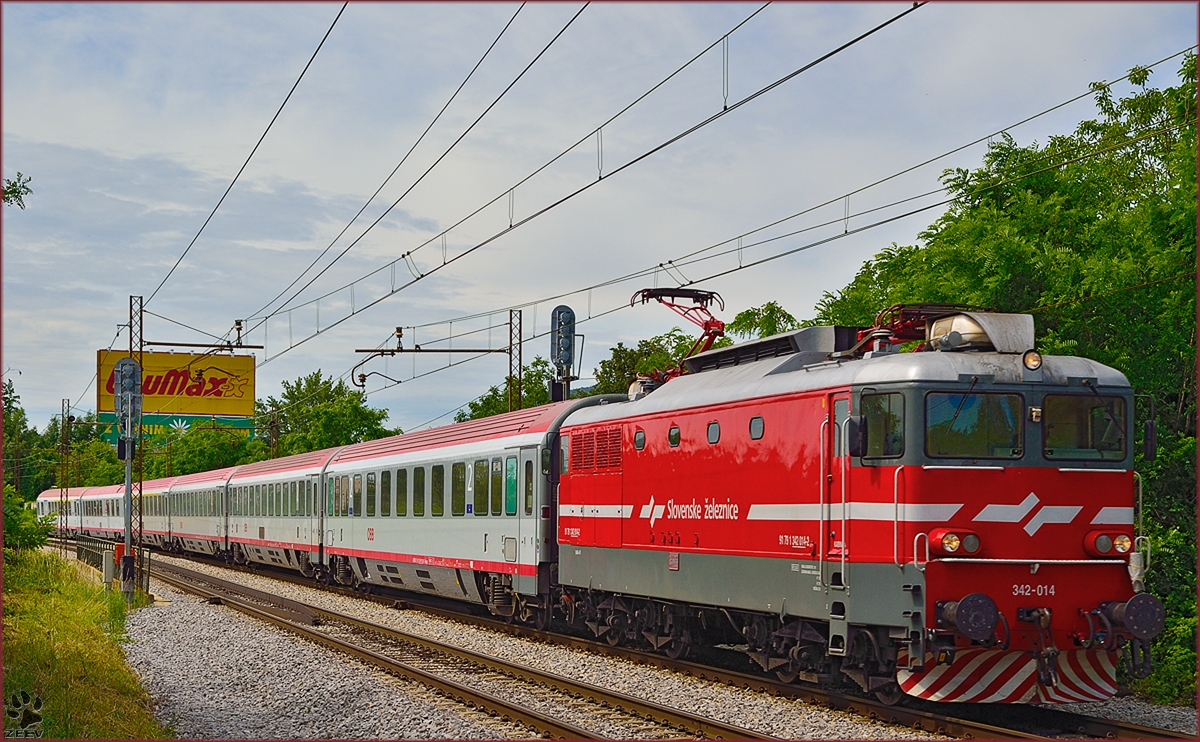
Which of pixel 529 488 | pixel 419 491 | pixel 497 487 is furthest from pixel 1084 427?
pixel 419 491

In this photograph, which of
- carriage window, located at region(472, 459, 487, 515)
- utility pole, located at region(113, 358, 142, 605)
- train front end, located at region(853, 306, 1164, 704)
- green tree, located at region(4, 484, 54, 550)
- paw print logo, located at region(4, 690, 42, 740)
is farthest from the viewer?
utility pole, located at region(113, 358, 142, 605)

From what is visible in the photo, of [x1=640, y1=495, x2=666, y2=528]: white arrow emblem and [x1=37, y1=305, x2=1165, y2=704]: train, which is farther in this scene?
[x1=640, y1=495, x2=666, y2=528]: white arrow emblem

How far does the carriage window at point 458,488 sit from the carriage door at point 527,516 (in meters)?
2.38

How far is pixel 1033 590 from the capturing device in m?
11.5

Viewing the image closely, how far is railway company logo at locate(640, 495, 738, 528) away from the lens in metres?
14.1

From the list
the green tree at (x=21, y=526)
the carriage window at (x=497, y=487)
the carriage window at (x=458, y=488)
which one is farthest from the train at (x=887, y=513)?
the green tree at (x=21, y=526)

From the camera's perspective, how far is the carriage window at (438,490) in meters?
23.9

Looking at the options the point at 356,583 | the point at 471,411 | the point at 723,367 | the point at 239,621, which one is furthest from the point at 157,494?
the point at 723,367

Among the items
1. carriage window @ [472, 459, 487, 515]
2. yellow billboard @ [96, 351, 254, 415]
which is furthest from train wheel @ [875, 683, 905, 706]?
yellow billboard @ [96, 351, 254, 415]

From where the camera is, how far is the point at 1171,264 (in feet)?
58.1

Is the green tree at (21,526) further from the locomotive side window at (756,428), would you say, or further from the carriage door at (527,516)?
the locomotive side window at (756,428)

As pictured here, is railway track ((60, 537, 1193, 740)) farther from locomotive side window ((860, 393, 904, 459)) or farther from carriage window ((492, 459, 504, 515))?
carriage window ((492, 459, 504, 515))

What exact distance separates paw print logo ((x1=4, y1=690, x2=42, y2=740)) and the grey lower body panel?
726 centimetres

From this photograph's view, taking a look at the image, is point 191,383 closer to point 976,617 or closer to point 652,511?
point 652,511
